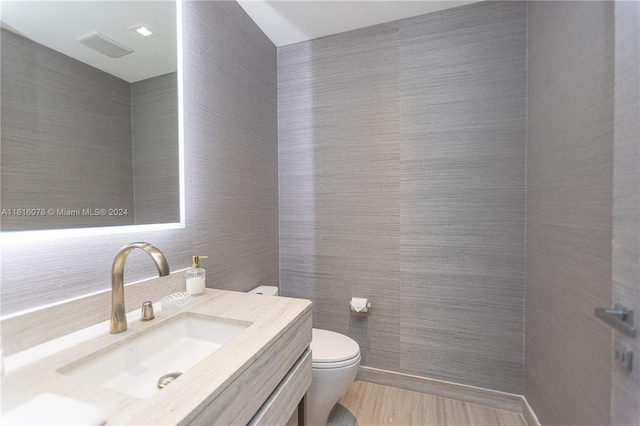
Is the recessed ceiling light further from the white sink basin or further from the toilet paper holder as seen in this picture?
the toilet paper holder

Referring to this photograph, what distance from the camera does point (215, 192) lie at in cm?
141

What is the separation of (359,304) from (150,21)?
1.83 meters

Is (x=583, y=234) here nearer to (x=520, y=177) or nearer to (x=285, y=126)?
Result: (x=520, y=177)

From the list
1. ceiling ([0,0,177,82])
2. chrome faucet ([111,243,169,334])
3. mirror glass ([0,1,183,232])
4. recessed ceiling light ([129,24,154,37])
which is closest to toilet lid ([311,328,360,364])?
chrome faucet ([111,243,169,334])

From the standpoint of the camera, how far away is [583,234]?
1.00 m

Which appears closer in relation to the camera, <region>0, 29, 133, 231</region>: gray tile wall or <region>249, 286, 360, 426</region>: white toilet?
<region>0, 29, 133, 231</region>: gray tile wall

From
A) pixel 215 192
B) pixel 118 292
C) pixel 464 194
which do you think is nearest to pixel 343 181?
pixel 464 194

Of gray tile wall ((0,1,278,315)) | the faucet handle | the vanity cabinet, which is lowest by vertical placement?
the vanity cabinet

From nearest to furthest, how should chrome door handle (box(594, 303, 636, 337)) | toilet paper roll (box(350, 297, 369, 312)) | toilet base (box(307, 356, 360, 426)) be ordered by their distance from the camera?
1. chrome door handle (box(594, 303, 636, 337))
2. toilet base (box(307, 356, 360, 426))
3. toilet paper roll (box(350, 297, 369, 312))

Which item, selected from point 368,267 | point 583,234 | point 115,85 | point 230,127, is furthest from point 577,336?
point 115,85

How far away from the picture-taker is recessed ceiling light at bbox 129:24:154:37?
3.48ft

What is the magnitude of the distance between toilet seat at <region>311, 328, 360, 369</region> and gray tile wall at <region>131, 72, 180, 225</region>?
0.95 metres

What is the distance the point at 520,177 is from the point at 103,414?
76.9 inches

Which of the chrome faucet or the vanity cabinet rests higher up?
the chrome faucet
